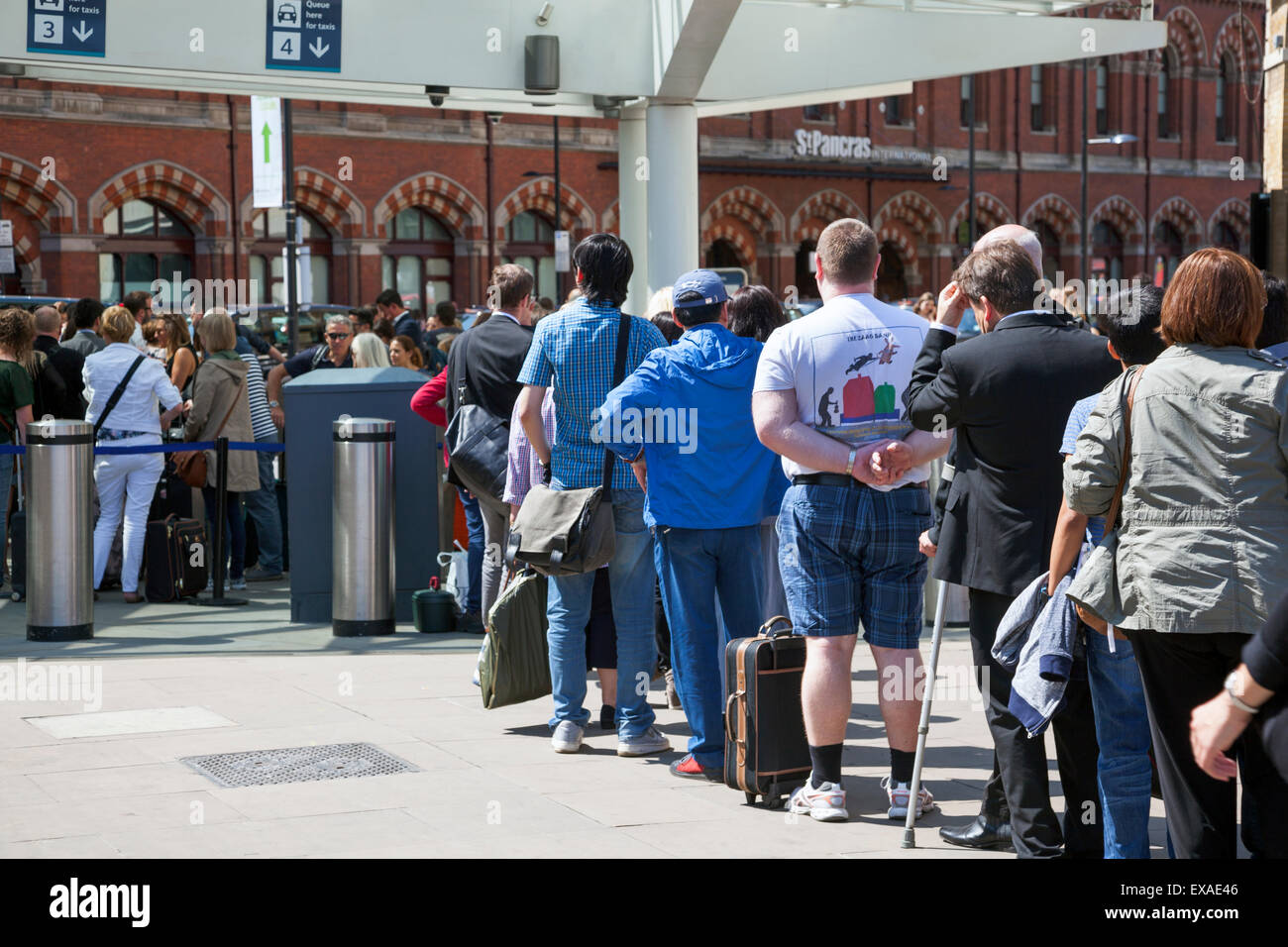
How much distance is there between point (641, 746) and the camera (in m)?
6.08

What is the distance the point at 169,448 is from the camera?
380 inches

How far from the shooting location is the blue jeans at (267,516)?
1095cm

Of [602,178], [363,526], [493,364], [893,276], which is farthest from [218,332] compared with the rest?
[893,276]

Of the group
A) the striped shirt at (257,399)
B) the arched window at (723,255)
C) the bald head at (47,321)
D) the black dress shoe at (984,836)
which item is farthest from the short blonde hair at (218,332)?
the arched window at (723,255)

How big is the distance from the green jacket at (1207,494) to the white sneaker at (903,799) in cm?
174

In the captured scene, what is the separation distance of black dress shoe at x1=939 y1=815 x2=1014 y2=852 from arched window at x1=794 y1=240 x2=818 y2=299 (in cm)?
3727

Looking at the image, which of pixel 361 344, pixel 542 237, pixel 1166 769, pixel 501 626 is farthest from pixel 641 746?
pixel 542 237

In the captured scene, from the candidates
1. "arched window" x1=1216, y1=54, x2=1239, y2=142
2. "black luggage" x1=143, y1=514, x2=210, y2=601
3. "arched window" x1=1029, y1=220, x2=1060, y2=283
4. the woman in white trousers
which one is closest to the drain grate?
"black luggage" x1=143, y1=514, x2=210, y2=601

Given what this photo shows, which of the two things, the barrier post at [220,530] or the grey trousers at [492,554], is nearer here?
the grey trousers at [492,554]

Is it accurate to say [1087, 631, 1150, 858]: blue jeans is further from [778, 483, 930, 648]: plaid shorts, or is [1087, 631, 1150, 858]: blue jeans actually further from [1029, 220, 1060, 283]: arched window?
[1029, 220, 1060, 283]: arched window

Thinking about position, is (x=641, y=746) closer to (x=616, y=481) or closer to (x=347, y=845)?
(x=616, y=481)

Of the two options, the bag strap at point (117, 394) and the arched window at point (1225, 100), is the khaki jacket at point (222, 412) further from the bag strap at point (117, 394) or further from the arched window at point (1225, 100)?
the arched window at point (1225, 100)

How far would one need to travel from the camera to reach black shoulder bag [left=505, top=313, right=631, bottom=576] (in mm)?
5926

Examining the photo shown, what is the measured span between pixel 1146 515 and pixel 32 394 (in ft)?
26.2
